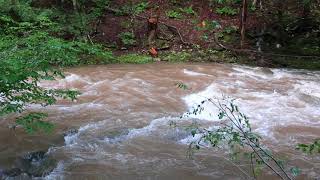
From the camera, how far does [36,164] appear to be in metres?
6.43

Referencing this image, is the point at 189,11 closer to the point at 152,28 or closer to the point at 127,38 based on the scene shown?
the point at 152,28

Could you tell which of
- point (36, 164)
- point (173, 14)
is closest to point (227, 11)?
point (173, 14)

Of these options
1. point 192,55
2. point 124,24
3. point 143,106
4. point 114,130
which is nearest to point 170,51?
point 192,55

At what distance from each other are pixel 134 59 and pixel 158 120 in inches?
253

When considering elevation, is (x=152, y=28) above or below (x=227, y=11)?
below

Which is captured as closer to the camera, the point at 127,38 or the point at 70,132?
the point at 70,132

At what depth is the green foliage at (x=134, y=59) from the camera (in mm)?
14483

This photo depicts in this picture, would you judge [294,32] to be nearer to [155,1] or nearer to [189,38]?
[189,38]

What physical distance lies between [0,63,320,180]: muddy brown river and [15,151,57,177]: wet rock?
0.13 meters

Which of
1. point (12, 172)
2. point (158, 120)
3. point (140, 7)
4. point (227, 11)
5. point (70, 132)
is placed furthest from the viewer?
point (140, 7)

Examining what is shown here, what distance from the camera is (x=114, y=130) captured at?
7.86m

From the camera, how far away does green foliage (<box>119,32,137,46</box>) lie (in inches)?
626

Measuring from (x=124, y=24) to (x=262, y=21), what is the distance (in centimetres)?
525

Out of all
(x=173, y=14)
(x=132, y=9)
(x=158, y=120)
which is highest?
(x=132, y=9)
